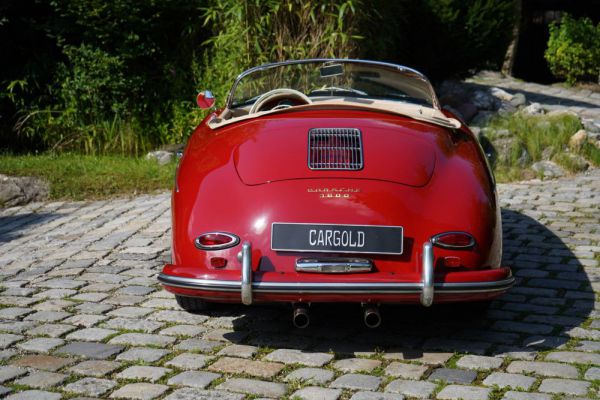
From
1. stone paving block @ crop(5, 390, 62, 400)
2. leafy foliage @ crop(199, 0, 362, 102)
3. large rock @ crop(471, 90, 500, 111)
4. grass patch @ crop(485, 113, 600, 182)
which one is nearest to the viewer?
stone paving block @ crop(5, 390, 62, 400)

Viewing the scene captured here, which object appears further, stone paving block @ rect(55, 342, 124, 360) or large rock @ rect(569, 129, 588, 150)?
large rock @ rect(569, 129, 588, 150)

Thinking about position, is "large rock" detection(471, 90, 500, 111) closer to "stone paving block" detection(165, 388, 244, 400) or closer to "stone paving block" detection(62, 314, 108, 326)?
"stone paving block" detection(62, 314, 108, 326)

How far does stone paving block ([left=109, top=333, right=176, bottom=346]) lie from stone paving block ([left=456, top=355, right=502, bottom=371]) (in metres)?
1.31

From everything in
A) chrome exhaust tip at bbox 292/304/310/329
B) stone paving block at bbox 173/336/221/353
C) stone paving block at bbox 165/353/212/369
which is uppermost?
chrome exhaust tip at bbox 292/304/310/329

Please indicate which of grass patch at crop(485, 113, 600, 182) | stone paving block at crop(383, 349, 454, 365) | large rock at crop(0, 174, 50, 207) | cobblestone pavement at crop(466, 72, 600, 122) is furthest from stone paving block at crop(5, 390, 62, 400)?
cobblestone pavement at crop(466, 72, 600, 122)

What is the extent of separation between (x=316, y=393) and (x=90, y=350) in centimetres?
112

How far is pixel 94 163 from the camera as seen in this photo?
8.63 m

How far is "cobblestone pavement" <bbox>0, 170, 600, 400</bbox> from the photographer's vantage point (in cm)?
356

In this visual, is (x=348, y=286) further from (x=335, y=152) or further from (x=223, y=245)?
(x=335, y=152)

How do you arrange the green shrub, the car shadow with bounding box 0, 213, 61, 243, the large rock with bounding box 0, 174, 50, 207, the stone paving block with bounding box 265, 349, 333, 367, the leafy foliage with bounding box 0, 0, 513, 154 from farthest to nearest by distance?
the green shrub < the leafy foliage with bounding box 0, 0, 513, 154 < the large rock with bounding box 0, 174, 50, 207 < the car shadow with bounding box 0, 213, 61, 243 < the stone paving block with bounding box 265, 349, 333, 367

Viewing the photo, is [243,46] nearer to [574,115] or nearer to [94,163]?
[94,163]

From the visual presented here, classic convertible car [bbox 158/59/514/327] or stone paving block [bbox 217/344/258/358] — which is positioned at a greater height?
classic convertible car [bbox 158/59/514/327]

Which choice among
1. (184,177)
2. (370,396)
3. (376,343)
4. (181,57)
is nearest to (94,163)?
(181,57)

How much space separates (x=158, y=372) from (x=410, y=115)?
187 centimetres
